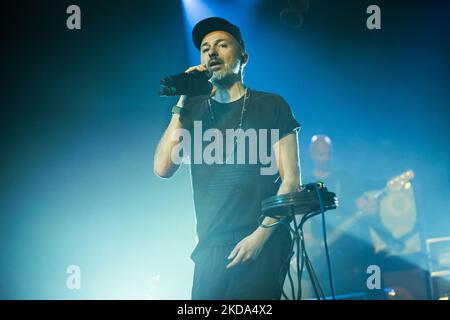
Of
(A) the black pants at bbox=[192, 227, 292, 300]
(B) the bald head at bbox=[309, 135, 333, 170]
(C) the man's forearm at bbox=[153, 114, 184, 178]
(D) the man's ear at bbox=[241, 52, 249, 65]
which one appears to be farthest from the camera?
(B) the bald head at bbox=[309, 135, 333, 170]

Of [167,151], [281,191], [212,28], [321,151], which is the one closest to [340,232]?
[321,151]

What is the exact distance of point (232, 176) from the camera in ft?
7.94

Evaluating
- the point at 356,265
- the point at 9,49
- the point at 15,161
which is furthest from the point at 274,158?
the point at 9,49

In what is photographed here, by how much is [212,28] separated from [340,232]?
1.34 meters

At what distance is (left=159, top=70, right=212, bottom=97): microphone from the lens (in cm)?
227

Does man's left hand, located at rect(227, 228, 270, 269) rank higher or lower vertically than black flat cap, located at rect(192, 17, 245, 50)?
lower

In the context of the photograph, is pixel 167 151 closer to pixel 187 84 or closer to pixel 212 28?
pixel 187 84

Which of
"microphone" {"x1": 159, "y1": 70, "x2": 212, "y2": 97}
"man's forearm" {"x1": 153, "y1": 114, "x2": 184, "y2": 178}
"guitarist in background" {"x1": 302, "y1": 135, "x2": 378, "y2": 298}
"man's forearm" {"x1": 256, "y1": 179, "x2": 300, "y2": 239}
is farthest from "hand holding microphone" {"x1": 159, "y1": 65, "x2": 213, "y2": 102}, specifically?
"guitarist in background" {"x1": 302, "y1": 135, "x2": 378, "y2": 298}

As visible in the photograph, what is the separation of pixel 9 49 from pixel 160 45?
86cm

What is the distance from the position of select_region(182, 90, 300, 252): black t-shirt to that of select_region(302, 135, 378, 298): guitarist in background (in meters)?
0.39

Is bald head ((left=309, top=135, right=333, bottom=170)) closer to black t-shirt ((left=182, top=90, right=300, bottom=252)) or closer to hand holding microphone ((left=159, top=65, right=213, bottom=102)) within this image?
black t-shirt ((left=182, top=90, right=300, bottom=252))

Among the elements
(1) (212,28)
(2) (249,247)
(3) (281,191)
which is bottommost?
(2) (249,247)

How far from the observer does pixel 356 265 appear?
2707mm

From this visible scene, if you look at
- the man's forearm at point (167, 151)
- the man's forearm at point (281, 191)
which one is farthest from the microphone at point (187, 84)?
the man's forearm at point (281, 191)
